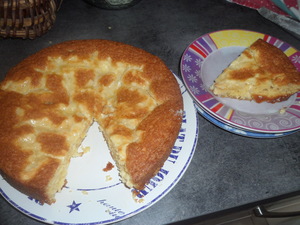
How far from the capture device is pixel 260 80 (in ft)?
7.42

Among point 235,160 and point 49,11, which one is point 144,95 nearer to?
point 235,160

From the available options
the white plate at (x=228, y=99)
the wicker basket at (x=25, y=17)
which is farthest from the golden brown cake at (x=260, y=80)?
the wicker basket at (x=25, y=17)

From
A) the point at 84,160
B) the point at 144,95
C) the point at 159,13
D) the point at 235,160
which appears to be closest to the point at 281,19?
the point at 159,13

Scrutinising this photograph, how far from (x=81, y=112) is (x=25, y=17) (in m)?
1.01

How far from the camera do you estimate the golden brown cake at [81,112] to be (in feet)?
5.09

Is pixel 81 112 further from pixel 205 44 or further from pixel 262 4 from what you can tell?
pixel 262 4

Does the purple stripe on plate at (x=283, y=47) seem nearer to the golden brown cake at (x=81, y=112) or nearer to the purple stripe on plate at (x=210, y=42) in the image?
the purple stripe on plate at (x=210, y=42)

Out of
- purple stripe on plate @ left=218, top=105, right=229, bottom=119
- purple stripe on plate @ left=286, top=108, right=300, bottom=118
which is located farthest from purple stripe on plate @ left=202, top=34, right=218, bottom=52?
purple stripe on plate @ left=286, top=108, right=300, bottom=118

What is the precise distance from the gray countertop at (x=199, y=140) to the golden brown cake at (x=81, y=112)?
12.8 inches

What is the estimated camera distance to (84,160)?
177 cm

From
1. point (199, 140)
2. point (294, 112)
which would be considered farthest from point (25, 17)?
point (294, 112)

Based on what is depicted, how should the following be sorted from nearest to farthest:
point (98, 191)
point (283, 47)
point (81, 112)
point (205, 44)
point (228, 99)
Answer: point (98, 191)
point (81, 112)
point (228, 99)
point (205, 44)
point (283, 47)

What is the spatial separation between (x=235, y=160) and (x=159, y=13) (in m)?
1.99

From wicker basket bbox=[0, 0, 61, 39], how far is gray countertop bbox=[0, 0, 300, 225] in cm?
30
